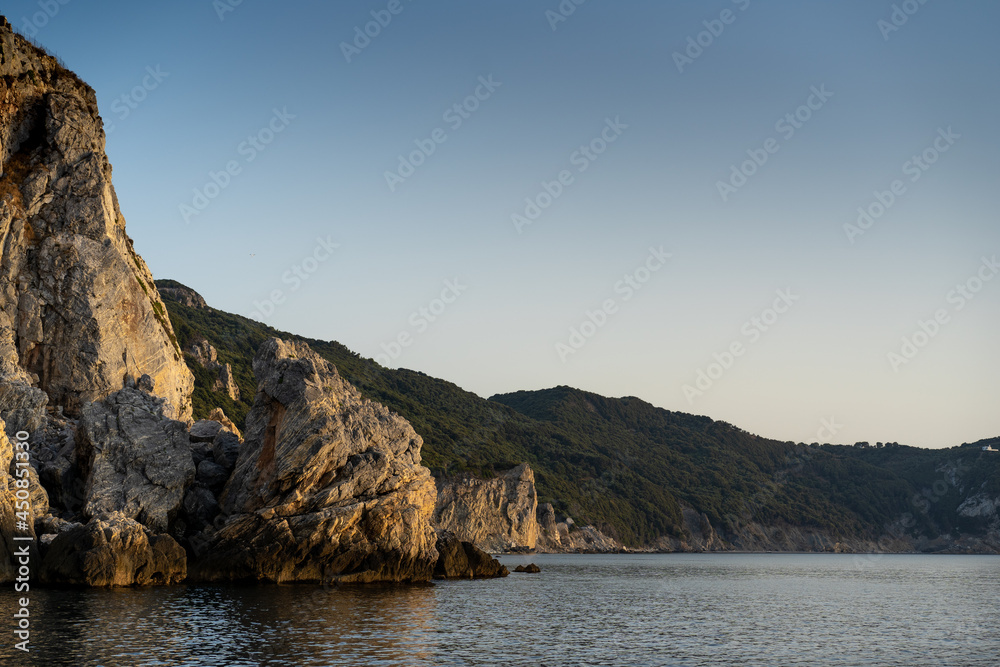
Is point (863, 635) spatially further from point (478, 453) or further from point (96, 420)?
point (478, 453)

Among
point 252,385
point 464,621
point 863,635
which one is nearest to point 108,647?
point 464,621

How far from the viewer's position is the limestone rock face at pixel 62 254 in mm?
56531

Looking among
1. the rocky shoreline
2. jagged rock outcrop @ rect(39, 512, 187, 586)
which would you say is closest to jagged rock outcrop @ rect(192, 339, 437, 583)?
the rocky shoreline

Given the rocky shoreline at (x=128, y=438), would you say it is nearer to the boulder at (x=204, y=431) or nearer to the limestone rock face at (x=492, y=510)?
the boulder at (x=204, y=431)

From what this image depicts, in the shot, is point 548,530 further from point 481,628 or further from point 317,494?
point 481,628

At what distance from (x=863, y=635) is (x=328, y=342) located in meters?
168

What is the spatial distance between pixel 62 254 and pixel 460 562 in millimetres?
39452

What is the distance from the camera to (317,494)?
51.2 m

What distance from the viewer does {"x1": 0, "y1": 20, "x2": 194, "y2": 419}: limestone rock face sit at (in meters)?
56.5

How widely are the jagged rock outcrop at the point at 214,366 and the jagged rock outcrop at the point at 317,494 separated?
187 feet

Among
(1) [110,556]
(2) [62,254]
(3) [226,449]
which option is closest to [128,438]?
(3) [226,449]

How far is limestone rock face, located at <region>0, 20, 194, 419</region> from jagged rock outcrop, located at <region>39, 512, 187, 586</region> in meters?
12.6

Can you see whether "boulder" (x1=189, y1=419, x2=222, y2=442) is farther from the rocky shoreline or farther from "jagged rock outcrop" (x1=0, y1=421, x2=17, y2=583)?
"jagged rock outcrop" (x1=0, y1=421, x2=17, y2=583)

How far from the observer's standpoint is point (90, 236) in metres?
60.4
